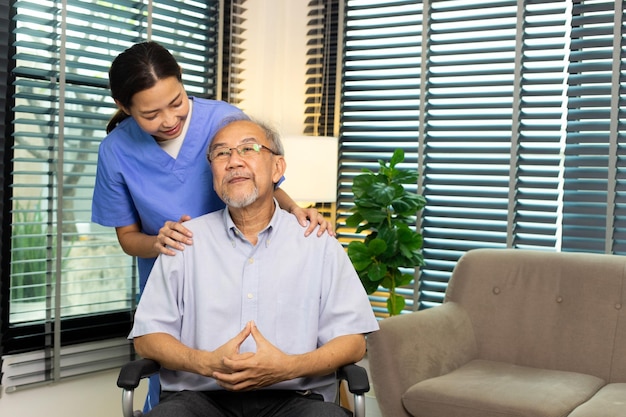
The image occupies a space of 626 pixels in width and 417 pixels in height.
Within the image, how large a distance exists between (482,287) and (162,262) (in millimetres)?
1765

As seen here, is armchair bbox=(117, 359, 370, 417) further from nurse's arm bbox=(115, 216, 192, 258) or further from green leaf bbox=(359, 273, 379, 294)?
green leaf bbox=(359, 273, 379, 294)

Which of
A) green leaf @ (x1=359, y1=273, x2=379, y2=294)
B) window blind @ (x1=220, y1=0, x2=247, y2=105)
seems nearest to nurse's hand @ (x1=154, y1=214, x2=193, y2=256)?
green leaf @ (x1=359, y1=273, x2=379, y2=294)

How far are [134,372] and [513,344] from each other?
6.29 feet

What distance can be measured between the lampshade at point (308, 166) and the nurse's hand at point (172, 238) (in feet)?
5.00

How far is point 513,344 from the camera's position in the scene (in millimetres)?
3363

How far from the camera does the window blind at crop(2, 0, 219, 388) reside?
10.9 ft

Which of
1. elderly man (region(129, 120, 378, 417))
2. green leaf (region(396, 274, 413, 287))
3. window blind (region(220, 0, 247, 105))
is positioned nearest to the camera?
elderly man (region(129, 120, 378, 417))

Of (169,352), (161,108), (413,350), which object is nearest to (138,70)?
(161,108)

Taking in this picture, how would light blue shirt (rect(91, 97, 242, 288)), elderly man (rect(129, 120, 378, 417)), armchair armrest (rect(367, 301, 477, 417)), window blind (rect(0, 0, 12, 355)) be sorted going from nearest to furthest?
1. elderly man (rect(129, 120, 378, 417))
2. light blue shirt (rect(91, 97, 242, 288))
3. armchair armrest (rect(367, 301, 477, 417))
4. window blind (rect(0, 0, 12, 355))

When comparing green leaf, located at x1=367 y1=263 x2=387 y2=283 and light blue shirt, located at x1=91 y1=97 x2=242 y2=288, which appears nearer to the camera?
light blue shirt, located at x1=91 y1=97 x2=242 y2=288

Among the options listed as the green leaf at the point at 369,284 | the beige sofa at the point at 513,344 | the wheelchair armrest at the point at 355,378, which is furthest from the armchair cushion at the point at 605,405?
the green leaf at the point at 369,284

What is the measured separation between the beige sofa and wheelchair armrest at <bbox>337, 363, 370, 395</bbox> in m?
0.92

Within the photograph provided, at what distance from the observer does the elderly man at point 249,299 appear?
2105 mm

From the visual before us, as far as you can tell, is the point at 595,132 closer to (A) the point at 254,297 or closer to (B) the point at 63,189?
(A) the point at 254,297
